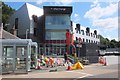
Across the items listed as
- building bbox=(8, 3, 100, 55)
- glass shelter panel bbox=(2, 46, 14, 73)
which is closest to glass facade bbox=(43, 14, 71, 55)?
building bbox=(8, 3, 100, 55)

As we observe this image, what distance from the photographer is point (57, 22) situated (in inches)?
2530

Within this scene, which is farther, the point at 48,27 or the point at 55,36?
the point at 48,27

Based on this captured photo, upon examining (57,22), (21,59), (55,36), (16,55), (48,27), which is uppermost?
(57,22)

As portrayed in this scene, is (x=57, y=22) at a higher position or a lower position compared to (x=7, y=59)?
higher

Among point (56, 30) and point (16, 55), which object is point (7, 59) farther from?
point (56, 30)

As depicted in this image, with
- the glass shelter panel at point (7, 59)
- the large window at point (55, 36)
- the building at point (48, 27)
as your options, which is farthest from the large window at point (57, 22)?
the glass shelter panel at point (7, 59)

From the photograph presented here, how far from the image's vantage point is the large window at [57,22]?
6406 centimetres

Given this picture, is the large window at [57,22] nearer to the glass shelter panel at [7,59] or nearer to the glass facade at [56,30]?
the glass facade at [56,30]

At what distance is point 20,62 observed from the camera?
2411cm

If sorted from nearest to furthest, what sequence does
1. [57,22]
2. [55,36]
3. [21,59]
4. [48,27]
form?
[21,59] → [57,22] → [55,36] → [48,27]

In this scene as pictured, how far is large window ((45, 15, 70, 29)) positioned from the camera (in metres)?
64.1

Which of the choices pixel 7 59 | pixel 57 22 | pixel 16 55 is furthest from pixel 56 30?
pixel 7 59

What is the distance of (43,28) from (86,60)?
30.8m

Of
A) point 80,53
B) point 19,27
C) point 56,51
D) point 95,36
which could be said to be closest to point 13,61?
point 80,53
